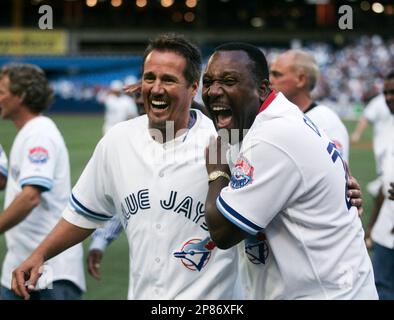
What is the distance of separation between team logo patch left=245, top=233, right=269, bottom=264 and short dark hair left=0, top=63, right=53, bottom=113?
2.49 metres

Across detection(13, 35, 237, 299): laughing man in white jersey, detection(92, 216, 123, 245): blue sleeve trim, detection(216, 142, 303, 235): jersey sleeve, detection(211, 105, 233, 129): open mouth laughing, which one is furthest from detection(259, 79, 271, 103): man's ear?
detection(92, 216, 123, 245): blue sleeve trim

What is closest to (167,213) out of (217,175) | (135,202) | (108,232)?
(135,202)

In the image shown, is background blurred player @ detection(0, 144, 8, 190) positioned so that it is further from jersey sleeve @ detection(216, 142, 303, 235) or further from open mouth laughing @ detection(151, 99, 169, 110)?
jersey sleeve @ detection(216, 142, 303, 235)

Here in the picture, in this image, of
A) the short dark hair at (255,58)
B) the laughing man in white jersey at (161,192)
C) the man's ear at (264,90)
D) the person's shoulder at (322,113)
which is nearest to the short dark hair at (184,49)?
the laughing man in white jersey at (161,192)

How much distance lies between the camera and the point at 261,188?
9.44 ft

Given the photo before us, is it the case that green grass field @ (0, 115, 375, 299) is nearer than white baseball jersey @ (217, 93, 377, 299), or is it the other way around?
white baseball jersey @ (217, 93, 377, 299)

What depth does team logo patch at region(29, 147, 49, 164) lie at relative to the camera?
4.75 metres

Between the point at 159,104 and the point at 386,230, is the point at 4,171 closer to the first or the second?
the point at 159,104

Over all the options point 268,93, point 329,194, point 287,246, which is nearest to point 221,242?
point 287,246

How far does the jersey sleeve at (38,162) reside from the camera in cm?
465

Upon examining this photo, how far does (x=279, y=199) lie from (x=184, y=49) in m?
0.96

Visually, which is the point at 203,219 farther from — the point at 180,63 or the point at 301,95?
the point at 301,95

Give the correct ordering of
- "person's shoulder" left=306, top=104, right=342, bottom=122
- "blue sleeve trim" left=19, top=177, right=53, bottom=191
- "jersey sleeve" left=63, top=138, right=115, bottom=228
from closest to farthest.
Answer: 1. "jersey sleeve" left=63, top=138, right=115, bottom=228
2. "blue sleeve trim" left=19, top=177, right=53, bottom=191
3. "person's shoulder" left=306, top=104, right=342, bottom=122

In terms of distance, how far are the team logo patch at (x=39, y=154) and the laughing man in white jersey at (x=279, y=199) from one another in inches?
75.6
